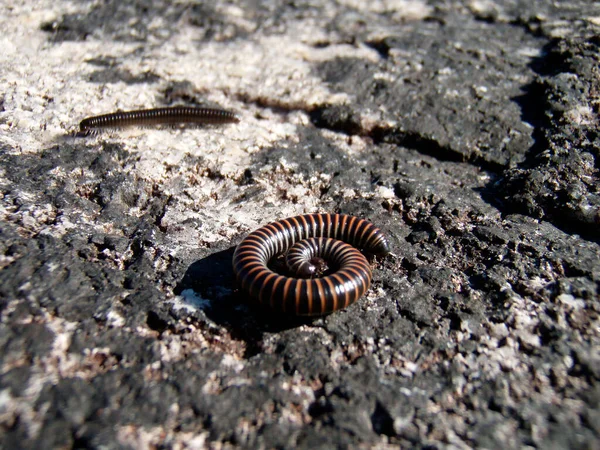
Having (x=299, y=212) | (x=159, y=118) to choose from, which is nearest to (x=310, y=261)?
(x=299, y=212)

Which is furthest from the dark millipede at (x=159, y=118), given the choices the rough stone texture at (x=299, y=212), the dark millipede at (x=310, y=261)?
the dark millipede at (x=310, y=261)

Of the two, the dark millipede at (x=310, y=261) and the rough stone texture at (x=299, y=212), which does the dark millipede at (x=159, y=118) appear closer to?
the rough stone texture at (x=299, y=212)

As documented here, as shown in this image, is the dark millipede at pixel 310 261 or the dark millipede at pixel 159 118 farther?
→ the dark millipede at pixel 159 118

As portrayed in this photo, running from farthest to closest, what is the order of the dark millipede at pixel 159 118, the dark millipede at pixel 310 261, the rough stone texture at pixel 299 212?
the dark millipede at pixel 159 118, the dark millipede at pixel 310 261, the rough stone texture at pixel 299 212

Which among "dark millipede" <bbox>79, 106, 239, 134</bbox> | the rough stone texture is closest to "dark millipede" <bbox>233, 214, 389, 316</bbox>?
the rough stone texture

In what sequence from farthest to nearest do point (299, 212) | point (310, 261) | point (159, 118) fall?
point (159, 118), point (299, 212), point (310, 261)

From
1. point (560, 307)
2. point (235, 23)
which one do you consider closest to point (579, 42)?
point (560, 307)

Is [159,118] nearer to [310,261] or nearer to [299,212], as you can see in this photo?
[299,212]
